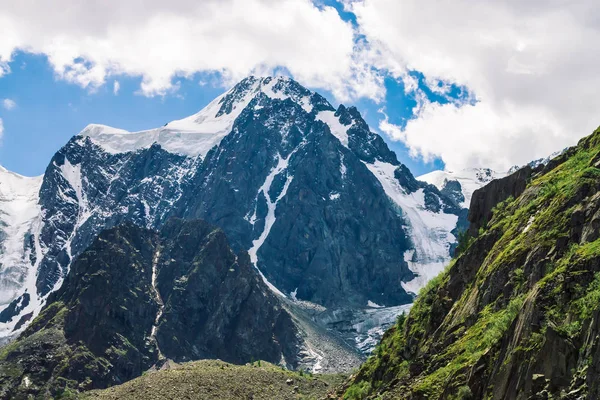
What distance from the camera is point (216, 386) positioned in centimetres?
16200

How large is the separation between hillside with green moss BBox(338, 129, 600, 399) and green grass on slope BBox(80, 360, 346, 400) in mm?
53237

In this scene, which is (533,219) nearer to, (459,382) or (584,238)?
(584,238)

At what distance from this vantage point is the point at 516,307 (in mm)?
59781

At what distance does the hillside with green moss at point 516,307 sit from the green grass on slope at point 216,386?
175 feet

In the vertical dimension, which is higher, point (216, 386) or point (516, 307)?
point (516, 307)

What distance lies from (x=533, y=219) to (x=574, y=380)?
3154cm

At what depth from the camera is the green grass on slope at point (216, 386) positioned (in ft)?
503

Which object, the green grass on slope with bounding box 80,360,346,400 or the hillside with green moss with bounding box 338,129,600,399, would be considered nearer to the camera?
the hillside with green moss with bounding box 338,129,600,399

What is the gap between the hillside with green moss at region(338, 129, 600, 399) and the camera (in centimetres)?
4856

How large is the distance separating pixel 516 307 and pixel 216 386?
110608 mm

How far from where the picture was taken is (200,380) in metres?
162

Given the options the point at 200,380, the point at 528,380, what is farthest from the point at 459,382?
the point at 200,380

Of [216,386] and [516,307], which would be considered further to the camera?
[216,386]

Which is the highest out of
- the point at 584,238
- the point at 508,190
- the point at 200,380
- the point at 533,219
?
the point at 508,190
